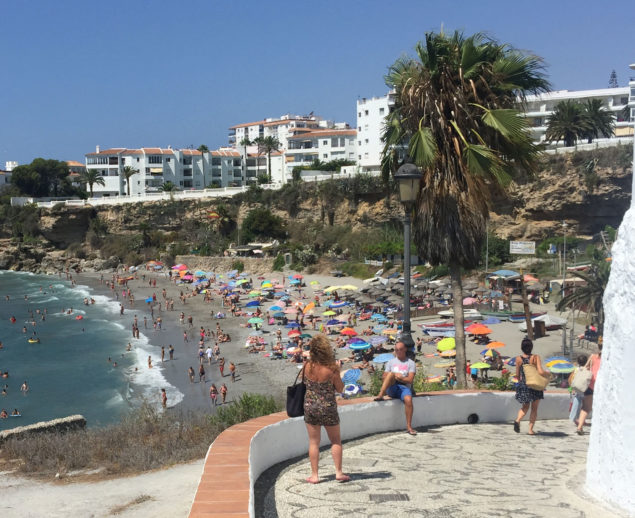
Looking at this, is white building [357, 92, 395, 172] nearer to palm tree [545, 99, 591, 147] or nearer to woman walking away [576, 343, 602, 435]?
palm tree [545, 99, 591, 147]

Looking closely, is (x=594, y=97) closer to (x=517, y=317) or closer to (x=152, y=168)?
(x=517, y=317)

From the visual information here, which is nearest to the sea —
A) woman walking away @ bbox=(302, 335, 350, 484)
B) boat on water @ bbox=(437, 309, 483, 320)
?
woman walking away @ bbox=(302, 335, 350, 484)

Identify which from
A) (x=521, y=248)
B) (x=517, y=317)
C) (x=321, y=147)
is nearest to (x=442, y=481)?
(x=517, y=317)

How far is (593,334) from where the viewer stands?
2530 centimetres

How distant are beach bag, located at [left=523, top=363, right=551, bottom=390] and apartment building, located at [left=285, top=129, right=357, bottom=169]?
80.9 m

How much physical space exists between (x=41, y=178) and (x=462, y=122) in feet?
299

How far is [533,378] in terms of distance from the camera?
7.62 m

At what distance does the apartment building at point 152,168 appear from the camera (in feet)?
318

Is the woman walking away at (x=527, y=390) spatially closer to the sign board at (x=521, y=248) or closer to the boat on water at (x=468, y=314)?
the boat on water at (x=468, y=314)

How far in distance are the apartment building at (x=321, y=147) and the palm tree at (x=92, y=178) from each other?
27092mm

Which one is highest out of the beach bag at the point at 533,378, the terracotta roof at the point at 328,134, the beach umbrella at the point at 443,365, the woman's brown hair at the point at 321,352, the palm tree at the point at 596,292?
the terracotta roof at the point at 328,134

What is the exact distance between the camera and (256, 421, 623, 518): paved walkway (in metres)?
4.67

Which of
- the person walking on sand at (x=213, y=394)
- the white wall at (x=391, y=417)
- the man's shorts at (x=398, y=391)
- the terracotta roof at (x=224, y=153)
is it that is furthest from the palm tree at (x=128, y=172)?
the man's shorts at (x=398, y=391)

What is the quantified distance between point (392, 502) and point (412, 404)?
240 centimetres
